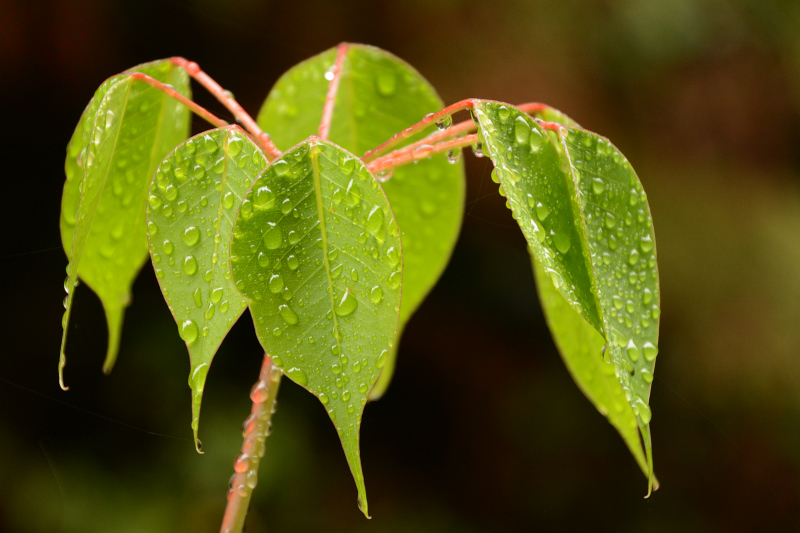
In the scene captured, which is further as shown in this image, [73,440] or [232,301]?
[73,440]

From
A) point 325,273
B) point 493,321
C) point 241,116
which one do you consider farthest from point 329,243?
point 493,321

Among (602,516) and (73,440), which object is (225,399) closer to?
(73,440)

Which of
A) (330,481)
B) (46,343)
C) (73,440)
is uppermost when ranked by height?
(46,343)

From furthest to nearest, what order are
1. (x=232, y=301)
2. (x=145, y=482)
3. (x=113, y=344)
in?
(x=145, y=482) < (x=113, y=344) < (x=232, y=301)

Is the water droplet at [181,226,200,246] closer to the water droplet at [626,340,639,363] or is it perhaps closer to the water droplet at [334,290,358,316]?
the water droplet at [334,290,358,316]

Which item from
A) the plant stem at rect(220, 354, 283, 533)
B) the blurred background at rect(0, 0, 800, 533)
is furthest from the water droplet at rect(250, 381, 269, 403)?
the blurred background at rect(0, 0, 800, 533)

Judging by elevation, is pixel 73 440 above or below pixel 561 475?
above

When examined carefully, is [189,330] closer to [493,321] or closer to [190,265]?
[190,265]

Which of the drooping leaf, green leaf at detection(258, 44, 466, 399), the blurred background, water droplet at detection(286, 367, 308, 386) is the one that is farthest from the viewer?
the blurred background

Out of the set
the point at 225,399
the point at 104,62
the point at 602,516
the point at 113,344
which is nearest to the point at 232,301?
the point at 113,344
